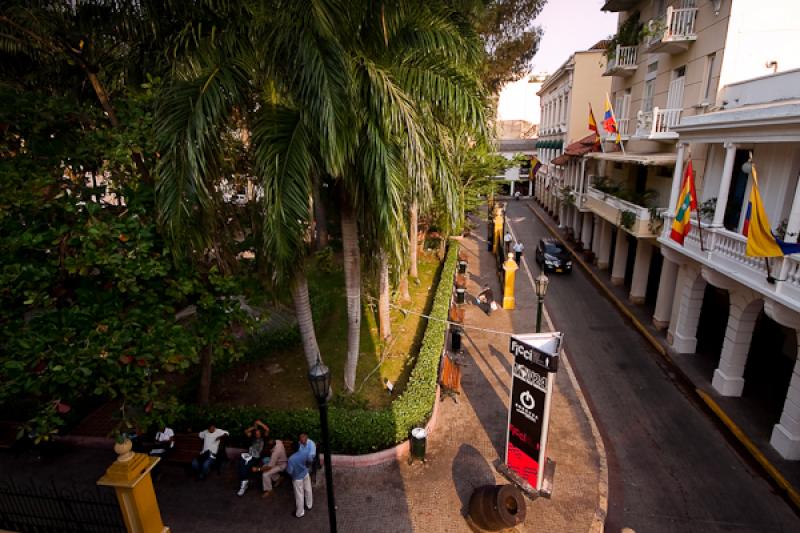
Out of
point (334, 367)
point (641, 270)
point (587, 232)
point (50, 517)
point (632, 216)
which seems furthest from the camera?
point (587, 232)

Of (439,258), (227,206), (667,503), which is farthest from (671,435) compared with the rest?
(439,258)

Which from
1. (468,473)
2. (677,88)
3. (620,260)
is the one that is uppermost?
(677,88)

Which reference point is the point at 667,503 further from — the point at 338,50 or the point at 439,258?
the point at 439,258

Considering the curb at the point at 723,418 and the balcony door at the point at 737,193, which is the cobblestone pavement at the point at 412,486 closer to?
the curb at the point at 723,418

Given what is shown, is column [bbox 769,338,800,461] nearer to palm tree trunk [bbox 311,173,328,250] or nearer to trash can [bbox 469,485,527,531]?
trash can [bbox 469,485,527,531]

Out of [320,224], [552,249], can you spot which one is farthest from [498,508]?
[552,249]

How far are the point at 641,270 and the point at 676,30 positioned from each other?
30.0 ft

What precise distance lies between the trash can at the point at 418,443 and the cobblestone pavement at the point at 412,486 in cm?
21

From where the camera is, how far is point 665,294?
16062mm

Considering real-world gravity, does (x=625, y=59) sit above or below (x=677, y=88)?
above

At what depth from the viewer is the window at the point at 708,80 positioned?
13902 mm

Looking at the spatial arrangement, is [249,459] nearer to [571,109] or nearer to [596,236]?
[596,236]

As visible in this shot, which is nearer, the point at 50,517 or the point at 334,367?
the point at 50,517

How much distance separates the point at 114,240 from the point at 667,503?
37.7ft
